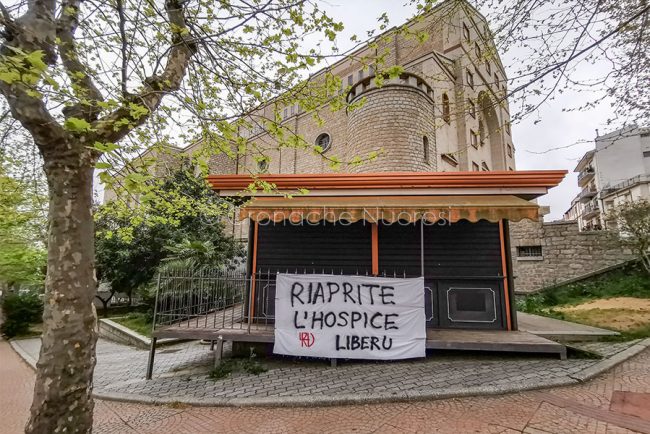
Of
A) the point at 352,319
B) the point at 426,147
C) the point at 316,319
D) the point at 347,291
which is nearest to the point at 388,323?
the point at 352,319

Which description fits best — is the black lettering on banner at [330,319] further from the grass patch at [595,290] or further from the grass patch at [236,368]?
the grass patch at [595,290]

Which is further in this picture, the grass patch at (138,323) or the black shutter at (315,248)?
the grass patch at (138,323)

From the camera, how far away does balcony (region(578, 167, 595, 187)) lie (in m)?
46.9

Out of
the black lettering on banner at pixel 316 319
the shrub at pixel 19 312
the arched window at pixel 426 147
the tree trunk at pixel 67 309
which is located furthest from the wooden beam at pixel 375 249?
the shrub at pixel 19 312

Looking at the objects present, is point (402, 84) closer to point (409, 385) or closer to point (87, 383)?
point (409, 385)

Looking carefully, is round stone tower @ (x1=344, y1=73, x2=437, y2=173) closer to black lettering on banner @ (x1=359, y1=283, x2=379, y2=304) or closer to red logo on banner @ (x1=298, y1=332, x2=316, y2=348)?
black lettering on banner @ (x1=359, y1=283, x2=379, y2=304)

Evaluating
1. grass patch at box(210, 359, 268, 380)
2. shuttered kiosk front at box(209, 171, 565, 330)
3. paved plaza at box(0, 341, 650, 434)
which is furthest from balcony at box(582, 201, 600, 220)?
grass patch at box(210, 359, 268, 380)

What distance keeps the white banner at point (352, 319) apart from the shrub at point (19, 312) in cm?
1619

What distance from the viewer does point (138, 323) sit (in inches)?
516

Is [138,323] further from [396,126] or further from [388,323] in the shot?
[396,126]

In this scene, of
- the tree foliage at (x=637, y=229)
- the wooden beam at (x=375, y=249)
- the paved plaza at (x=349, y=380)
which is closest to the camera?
the paved plaza at (x=349, y=380)

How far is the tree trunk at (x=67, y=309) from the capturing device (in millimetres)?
3287

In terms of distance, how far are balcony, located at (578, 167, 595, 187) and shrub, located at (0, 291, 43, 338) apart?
61.6m

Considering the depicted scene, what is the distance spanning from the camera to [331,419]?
4199mm
